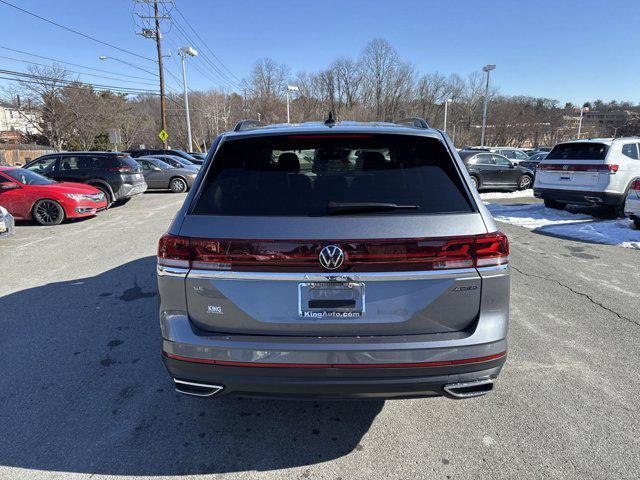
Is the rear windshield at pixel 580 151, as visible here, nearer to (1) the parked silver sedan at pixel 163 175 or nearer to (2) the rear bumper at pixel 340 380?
(2) the rear bumper at pixel 340 380

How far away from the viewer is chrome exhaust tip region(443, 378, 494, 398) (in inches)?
84.8

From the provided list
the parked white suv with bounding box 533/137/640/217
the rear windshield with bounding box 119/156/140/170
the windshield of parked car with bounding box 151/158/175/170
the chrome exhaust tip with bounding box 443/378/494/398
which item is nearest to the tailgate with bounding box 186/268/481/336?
the chrome exhaust tip with bounding box 443/378/494/398

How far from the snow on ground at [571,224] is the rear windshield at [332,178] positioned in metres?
7.19

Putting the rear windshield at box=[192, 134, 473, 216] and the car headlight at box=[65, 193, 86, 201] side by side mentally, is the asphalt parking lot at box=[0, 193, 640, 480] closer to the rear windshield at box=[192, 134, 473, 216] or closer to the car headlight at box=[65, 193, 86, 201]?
the rear windshield at box=[192, 134, 473, 216]

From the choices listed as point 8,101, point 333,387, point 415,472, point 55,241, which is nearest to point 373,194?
point 333,387

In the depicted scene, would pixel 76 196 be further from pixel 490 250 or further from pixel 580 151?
pixel 580 151

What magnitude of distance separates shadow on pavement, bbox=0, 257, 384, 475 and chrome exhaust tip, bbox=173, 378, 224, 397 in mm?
465

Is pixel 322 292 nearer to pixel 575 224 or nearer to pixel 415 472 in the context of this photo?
pixel 415 472

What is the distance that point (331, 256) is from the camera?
6.71 ft

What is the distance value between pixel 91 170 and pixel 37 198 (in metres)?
3.15

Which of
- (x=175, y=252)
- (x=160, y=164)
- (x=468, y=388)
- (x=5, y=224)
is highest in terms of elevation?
(x=160, y=164)

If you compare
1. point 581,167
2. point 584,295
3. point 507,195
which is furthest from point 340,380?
point 507,195

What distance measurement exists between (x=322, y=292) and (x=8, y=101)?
152 ft

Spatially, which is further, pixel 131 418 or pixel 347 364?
pixel 131 418
